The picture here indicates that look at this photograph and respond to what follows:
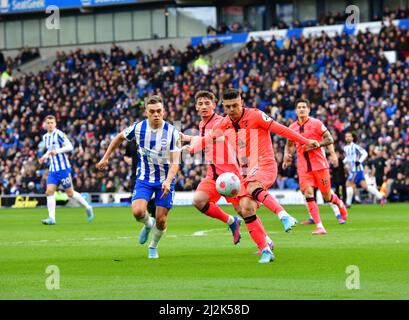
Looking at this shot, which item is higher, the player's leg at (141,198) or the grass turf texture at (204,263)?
the player's leg at (141,198)

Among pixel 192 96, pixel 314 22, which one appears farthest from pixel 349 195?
pixel 314 22

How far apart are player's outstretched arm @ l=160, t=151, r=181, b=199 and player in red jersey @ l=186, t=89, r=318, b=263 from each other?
1.06ft

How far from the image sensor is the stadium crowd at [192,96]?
38594 mm

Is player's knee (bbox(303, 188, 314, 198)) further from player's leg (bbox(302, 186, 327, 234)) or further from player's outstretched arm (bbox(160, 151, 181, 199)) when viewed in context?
player's outstretched arm (bbox(160, 151, 181, 199))

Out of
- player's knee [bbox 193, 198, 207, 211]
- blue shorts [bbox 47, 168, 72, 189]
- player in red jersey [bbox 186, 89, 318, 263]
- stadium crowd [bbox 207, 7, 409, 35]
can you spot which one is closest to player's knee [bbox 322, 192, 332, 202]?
player's knee [bbox 193, 198, 207, 211]

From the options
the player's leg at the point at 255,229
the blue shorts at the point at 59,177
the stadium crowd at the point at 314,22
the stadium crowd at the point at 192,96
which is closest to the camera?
the player's leg at the point at 255,229

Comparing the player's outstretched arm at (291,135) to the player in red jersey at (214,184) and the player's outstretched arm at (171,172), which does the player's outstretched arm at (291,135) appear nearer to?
the player's outstretched arm at (171,172)

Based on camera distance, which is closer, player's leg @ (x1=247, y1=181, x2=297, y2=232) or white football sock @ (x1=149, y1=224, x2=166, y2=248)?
player's leg @ (x1=247, y1=181, x2=297, y2=232)

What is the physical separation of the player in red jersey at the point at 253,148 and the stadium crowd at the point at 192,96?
1938cm

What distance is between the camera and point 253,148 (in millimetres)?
14953

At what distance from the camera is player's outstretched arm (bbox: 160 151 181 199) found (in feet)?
46.3

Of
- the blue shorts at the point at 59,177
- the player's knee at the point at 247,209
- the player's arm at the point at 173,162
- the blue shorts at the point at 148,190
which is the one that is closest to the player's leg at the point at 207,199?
the blue shorts at the point at 148,190

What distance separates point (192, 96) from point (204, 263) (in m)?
33.7
